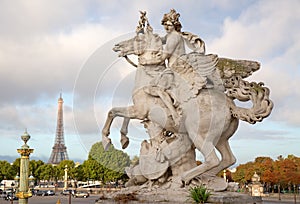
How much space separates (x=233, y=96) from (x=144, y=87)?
2.16 meters

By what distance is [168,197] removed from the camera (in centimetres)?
857

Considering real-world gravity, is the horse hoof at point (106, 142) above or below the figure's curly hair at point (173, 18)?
below

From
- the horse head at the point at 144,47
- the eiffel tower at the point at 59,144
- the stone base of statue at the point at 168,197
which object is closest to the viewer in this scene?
the stone base of statue at the point at 168,197

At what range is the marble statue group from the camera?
8.79m

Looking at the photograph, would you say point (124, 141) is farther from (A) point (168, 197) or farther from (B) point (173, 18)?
(B) point (173, 18)

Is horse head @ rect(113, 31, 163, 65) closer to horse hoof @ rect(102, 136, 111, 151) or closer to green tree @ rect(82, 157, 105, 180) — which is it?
horse hoof @ rect(102, 136, 111, 151)

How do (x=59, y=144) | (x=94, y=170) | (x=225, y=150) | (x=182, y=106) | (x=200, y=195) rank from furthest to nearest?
(x=59, y=144), (x=94, y=170), (x=225, y=150), (x=182, y=106), (x=200, y=195)

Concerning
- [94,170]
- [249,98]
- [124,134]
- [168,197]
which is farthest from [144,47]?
[94,170]

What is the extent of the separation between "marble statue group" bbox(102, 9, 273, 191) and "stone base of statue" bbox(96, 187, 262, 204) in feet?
1.05

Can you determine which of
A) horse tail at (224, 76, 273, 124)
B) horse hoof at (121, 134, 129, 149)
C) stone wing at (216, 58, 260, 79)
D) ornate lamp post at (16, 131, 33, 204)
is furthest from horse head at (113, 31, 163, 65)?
ornate lamp post at (16, 131, 33, 204)

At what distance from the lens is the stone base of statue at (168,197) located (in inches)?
324

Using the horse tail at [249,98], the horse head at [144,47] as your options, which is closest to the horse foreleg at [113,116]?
the horse head at [144,47]

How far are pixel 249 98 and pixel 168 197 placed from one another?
290cm

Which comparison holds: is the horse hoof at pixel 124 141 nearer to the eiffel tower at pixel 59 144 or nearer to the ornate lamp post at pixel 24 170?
the ornate lamp post at pixel 24 170
